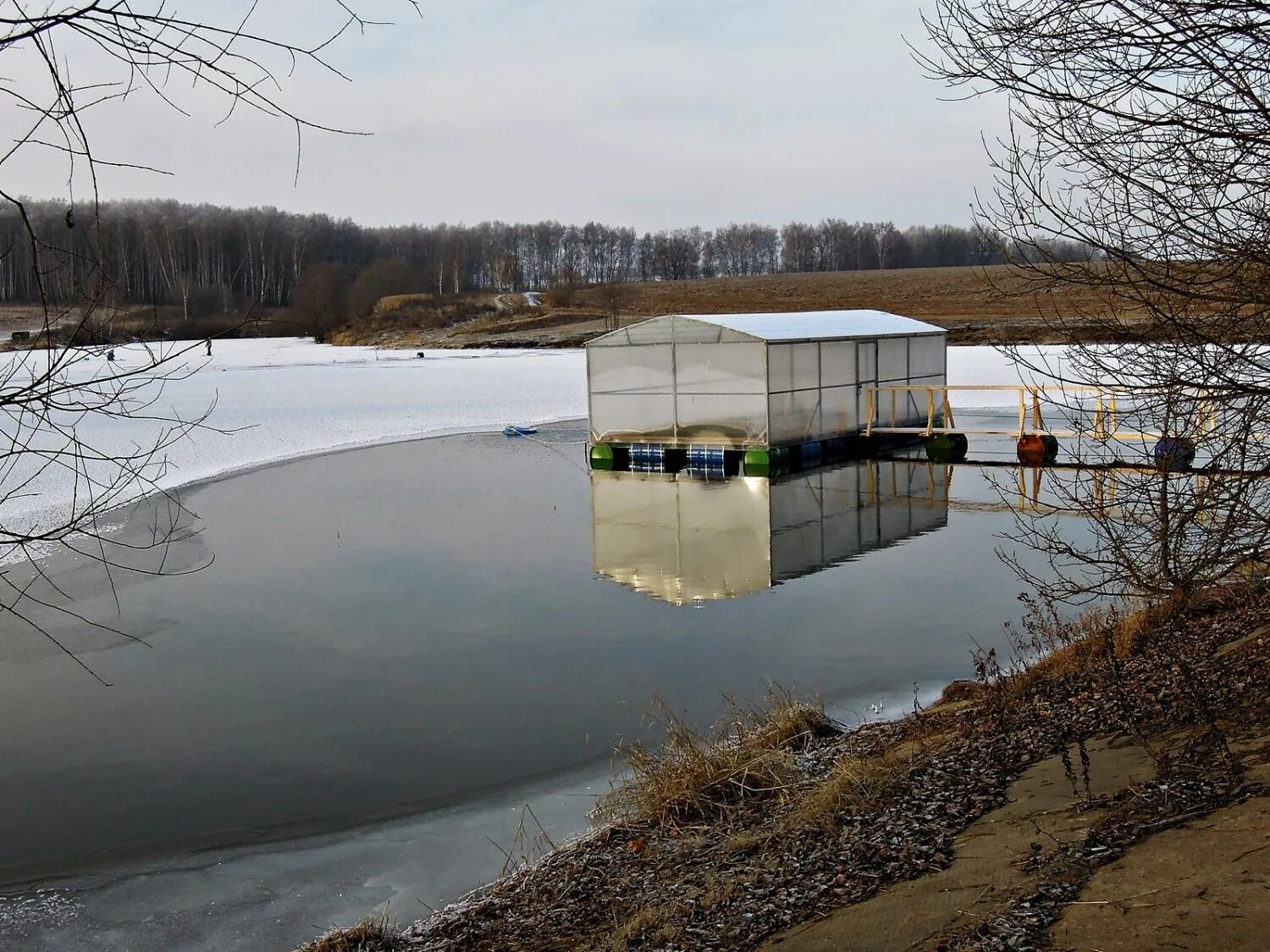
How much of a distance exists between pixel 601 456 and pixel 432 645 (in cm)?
1367

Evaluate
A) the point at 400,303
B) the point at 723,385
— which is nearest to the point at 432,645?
the point at 723,385

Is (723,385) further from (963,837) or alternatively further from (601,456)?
(963,837)

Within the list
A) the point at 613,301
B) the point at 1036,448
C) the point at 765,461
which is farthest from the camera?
the point at 613,301

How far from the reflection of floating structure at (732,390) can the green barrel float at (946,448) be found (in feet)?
5.44

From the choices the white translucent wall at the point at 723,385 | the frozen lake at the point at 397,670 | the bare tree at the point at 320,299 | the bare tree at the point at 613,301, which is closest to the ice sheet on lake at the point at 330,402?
the frozen lake at the point at 397,670

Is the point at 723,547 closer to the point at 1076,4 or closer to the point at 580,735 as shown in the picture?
the point at 580,735

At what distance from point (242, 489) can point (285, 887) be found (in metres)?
15.8

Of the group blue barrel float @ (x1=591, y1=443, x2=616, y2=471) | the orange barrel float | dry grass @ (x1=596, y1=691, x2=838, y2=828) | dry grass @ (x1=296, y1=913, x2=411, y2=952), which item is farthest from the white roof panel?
dry grass @ (x1=296, y1=913, x2=411, y2=952)

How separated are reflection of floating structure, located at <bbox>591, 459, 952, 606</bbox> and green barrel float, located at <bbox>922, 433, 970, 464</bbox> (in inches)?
19.5

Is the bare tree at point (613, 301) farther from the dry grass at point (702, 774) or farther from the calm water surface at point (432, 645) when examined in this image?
the dry grass at point (702, 774)

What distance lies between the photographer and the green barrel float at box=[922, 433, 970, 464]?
78.5 ft

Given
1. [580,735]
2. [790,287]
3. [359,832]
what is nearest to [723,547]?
[580,735]

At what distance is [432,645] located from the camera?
11156 mm

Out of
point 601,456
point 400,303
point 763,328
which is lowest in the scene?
point 601,456
